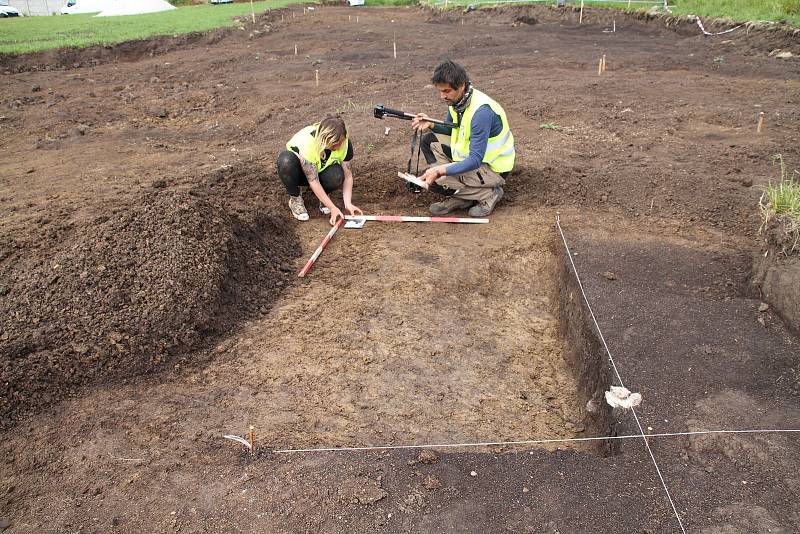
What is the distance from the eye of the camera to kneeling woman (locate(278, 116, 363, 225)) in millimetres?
4797

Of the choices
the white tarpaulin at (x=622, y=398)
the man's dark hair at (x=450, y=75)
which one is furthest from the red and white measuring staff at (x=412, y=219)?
the white tarpaulin at (x=622, y=398)

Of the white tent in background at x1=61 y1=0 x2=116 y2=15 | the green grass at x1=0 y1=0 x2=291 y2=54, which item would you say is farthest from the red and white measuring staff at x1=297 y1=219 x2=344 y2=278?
the white tent in background at x1=61 y1=0 x2=116 y2=15

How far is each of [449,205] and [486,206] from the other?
40cm

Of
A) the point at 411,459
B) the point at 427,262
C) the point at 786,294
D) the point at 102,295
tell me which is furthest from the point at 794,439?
the point at 102,295

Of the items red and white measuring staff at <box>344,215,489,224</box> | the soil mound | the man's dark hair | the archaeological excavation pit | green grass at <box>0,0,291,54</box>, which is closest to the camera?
the archaeological excavation pit

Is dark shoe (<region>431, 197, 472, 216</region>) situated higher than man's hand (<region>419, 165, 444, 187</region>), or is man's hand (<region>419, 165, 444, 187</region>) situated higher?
man's hand (<region>419, 165, 444, 187</region>)

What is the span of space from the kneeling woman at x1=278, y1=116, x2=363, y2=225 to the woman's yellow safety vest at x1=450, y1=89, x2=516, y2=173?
105cm

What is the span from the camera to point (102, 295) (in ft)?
12.1

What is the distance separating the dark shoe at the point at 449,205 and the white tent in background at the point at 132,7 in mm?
25135

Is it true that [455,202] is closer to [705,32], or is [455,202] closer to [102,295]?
[102,295]

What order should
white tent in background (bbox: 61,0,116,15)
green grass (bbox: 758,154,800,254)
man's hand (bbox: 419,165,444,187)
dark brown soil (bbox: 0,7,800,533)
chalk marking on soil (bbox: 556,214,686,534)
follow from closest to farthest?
chalk marking on soil (bbox: 556,214,686,534), dark brown soil (bbox: 0,7,800,533), green grass (bbox: 758,154,800,254), man's hand (bbox: 419,165,444,187), white tent in background (bbox: 61,0,116,15)

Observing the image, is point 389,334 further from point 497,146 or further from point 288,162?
point 497,146

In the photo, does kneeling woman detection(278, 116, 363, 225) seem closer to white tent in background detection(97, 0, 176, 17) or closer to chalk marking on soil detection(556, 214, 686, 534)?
chalk marking on soil detection(556, 214, 686, 534)

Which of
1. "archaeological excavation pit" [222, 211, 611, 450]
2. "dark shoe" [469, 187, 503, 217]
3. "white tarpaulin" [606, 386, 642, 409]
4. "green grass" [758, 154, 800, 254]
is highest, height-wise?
"green grass" [758, 154, 800, 254]
